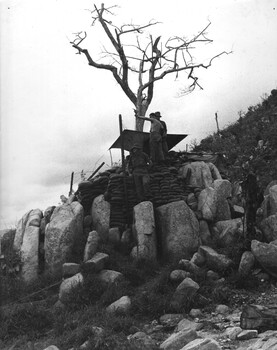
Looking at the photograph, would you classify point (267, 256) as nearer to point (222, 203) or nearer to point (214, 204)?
point (214, 204)

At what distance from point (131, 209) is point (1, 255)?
443cm

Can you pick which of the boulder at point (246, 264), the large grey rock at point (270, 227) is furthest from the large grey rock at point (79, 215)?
the large grey rock at point (270, 227)

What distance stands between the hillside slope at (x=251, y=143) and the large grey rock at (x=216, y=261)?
8.15m

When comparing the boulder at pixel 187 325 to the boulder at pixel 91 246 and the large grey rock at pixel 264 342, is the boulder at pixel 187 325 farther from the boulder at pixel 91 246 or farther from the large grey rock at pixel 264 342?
the boulder at pixel 91 246

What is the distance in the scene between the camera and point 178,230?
42.1ft

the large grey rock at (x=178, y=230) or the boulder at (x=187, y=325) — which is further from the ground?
the large grey rock at (x=178, y=230)

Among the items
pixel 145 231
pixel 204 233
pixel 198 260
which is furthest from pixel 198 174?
pixel 198 260

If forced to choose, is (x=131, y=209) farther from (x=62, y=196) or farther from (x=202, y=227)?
(x=62, y=196)

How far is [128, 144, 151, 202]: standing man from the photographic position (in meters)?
14.2

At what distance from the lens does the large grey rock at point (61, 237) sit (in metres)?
12.8

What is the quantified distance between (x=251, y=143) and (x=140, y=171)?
46.5 feet

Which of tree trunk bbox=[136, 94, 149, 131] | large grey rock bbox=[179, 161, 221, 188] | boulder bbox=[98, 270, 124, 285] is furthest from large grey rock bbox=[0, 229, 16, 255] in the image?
tree trunk bbox=[136, 94, 149, 131]

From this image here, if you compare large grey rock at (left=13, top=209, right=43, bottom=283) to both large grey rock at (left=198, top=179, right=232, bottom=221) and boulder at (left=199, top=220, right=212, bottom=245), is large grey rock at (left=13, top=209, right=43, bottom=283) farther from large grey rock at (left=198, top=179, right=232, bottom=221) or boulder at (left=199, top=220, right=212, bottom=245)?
large grey rock at (left=198, top=179, right=232, bottom=221)

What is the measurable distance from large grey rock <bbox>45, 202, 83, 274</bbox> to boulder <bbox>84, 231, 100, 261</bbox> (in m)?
0.77
